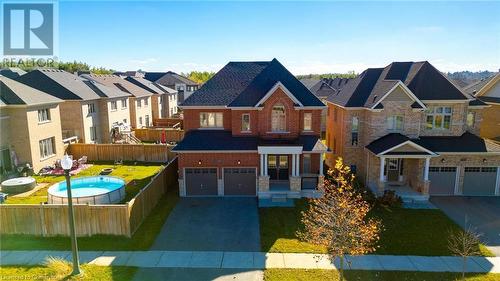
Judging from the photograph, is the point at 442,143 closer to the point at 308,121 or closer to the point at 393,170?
the point at 393,170

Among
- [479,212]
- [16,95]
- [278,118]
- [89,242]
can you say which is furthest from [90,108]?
[479,212]

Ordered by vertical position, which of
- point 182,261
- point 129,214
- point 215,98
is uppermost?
point 215,98

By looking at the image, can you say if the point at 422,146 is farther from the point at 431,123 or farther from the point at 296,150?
the point at 296,150

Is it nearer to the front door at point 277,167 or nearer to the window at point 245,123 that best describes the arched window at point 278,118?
the window at point 245,123

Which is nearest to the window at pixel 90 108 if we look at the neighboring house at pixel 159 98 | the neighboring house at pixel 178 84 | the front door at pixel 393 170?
the neighboring house at pixel 159 98

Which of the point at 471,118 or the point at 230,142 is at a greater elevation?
the point at 471,118

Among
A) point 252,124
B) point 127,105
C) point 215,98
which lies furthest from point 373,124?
point 127,105

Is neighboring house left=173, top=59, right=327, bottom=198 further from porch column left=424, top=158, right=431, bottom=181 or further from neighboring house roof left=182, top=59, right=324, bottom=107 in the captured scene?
porch column left=424, top=158, right=431, bottom=181
